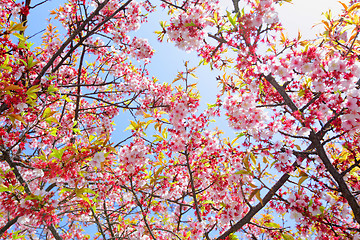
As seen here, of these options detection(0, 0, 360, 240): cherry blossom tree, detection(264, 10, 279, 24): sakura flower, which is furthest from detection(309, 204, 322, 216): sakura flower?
detection(264, 10, 279, 24): sakura flower

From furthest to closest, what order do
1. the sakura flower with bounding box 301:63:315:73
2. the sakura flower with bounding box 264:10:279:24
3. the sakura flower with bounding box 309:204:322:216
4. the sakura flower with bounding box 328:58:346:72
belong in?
1. the sakura flower with bounding box 264:10:279:24
2. the sakura flower with bounding box 309:204:322:216
3. the sakura flower with bounding box 301:63:315:73
4. the sakura flower with bounding box 328:58:346:72

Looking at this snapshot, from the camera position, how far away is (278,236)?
12.1 ft

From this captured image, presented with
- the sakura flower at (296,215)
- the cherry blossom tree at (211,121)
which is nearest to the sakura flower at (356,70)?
the cherry blossom tree at (211,121)

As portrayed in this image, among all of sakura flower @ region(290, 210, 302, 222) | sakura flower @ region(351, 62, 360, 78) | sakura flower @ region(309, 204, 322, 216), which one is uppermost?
sakura flower @ region(351, 62, 360, 78)

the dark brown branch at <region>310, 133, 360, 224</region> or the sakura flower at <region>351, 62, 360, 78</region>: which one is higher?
the sakura flower at <region>351, 62, 360, 78</region>

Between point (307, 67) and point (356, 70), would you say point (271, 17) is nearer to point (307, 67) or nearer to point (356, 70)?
point (307, 67)

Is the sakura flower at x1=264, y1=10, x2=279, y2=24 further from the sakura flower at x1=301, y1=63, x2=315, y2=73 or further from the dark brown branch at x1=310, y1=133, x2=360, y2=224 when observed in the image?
the dark brown branch at x1=310, y1=133, x2=360, y2=224

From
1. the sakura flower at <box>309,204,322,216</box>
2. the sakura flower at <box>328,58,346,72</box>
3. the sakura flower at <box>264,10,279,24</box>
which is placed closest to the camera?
the sakura flower at <box>328,58,346,72</box>

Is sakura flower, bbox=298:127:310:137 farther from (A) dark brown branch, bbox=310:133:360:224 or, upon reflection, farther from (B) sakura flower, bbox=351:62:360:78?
(B) sakura flower, bbox=351:62:360:78

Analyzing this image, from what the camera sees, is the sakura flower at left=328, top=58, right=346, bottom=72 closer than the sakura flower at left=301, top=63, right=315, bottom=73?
Yes

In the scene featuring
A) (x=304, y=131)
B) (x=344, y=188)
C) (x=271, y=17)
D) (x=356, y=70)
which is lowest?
(x=344, y=188)

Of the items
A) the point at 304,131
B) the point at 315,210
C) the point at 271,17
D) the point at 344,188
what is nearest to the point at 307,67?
the point at 304,131

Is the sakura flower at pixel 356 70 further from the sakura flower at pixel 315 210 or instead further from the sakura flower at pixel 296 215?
the sakura flower at pixel 296 215

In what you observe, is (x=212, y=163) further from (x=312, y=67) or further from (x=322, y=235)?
(x=312, y=67)
